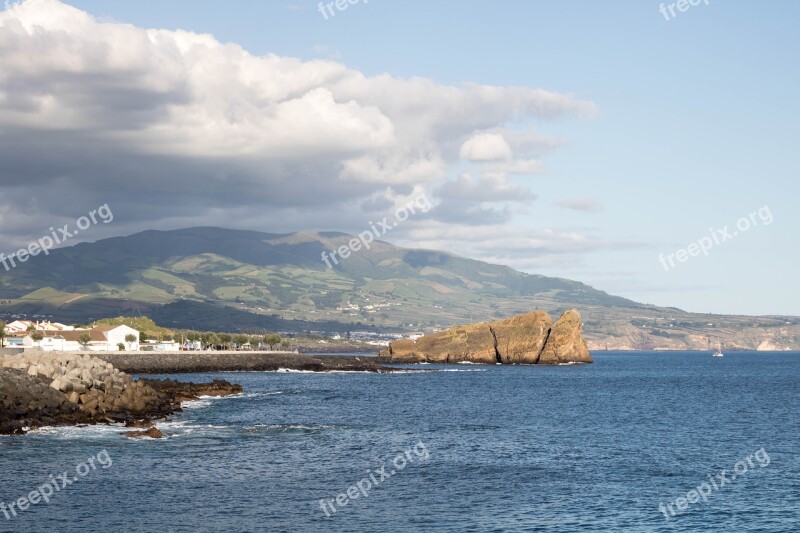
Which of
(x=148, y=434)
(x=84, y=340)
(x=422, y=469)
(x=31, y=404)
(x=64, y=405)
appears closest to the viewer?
(x=422, y=469)

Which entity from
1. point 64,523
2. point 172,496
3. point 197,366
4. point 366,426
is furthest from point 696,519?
point 197,366

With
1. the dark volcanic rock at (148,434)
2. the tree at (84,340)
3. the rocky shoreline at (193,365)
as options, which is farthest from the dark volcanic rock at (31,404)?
the tree at (84,340)

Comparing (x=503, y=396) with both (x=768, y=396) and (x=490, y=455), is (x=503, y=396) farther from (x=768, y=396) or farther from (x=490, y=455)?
(x=490, y=455)

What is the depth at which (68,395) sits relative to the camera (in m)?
74.4

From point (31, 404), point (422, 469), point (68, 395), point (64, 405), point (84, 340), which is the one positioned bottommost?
point (422, 469)

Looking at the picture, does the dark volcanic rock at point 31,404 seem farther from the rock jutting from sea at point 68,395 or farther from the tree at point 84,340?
the tree at point 84,340

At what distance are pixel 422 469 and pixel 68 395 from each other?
3930 centimetres

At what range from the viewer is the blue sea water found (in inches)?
1453

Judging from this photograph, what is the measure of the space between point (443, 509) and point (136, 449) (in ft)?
80.0

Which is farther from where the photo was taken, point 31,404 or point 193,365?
point 193,365

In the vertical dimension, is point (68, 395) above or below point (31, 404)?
above

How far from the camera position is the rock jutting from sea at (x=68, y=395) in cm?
6731

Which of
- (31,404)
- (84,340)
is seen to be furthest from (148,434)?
(84,340)

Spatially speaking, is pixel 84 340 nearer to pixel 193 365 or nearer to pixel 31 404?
pixel 193 365
